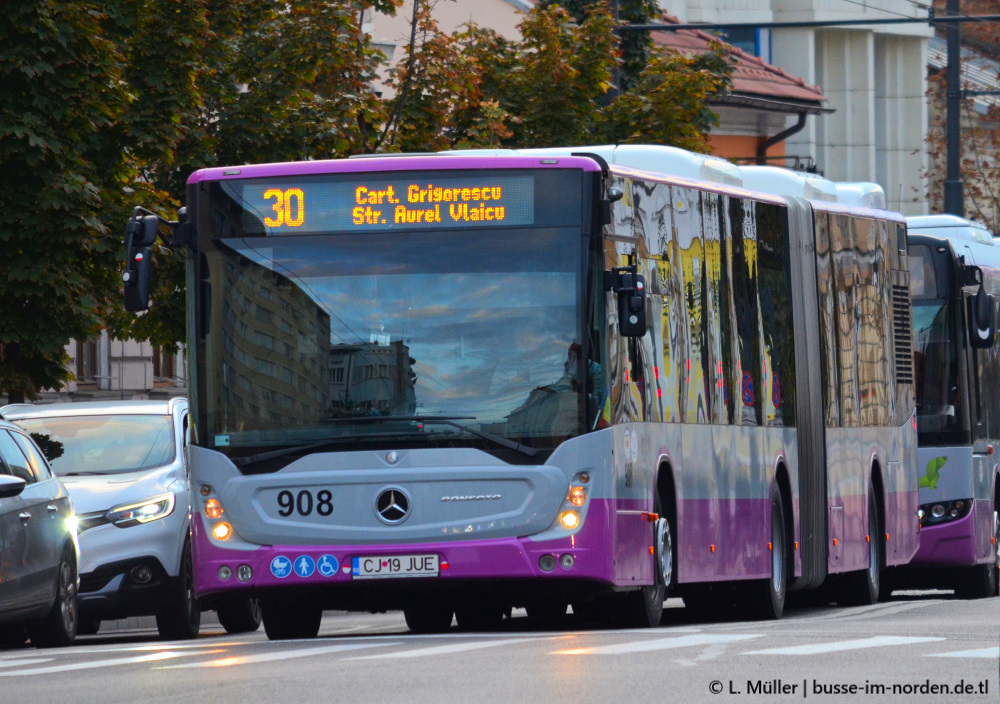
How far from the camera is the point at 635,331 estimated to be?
45.9ft

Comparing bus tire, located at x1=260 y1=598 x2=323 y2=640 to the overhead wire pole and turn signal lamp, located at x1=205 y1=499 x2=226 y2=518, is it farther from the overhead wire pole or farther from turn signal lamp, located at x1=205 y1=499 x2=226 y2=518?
the overhead wire pole

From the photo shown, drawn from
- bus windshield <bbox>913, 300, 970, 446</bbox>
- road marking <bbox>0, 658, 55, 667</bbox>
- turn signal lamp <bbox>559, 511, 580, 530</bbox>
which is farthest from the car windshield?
bus windshield <bbox>913, 300, 970, 446</bbox>

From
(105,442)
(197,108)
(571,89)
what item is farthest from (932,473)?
(571,89)

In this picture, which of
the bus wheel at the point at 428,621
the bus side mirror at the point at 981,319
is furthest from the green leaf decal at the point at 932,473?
the bus wheel at the point at 428,621

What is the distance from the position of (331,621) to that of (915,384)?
5.77 meters

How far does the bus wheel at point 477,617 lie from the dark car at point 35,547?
8.43 ft

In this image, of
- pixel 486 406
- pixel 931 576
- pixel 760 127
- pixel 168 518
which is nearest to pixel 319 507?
pixel 486 406

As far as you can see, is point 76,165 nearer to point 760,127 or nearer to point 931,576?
point 931,576

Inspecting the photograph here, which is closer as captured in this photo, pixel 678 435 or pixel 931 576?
pixel 678 435

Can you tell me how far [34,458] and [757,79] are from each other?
127ft

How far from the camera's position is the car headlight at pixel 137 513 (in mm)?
17656

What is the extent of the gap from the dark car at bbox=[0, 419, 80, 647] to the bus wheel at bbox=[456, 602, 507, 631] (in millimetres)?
2571

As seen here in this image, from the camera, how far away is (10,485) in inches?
584

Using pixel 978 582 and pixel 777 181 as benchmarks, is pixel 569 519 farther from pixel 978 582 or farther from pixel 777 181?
pixel 978 582
